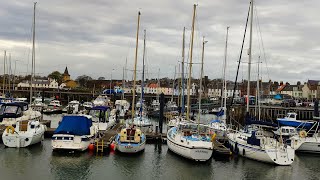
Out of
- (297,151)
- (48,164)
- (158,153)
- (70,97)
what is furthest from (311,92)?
(48,164)

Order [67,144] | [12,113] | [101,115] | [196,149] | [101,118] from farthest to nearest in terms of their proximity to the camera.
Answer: [101,115]
[101,118]
[12,113]
[67,144]
[196,149]

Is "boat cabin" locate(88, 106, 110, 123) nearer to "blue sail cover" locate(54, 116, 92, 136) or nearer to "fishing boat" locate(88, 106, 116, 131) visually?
"fishing boat" locate(88, 106, 116, 131)

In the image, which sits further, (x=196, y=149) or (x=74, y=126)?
(x=74, y=126)

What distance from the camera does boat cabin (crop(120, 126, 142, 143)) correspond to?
3266cm

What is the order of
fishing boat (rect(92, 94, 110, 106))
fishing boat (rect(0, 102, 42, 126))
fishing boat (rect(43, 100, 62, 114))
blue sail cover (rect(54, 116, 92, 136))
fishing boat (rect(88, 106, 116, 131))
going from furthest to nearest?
1. fishing boat (rect(43, 100, 62, 114))
2. fishing boat (rect(92, 94, 110, 106))
3. fishing boat (rect(88, 106, 116, 131))
4. fishing boat (rect(0, 102, 42, 126))
5. blue sail cover (rect(54, 116, 92, 136))

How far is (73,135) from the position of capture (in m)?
32.3

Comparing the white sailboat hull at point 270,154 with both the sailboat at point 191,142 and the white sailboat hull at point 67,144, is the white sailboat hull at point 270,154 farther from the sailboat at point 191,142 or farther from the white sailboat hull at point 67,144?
the white sailboat hull at point 67,144

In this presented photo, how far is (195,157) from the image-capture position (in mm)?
30469

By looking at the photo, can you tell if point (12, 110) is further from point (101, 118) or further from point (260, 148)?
point (260, 148)

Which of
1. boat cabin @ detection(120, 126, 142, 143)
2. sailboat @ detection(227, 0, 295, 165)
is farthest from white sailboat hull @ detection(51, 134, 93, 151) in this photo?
sailboat @ detection(227, 0, 295, 165)

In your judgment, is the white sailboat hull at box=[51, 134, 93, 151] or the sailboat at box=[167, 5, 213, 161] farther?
the white sailboat hull at box=[51, 134, 93, 151]

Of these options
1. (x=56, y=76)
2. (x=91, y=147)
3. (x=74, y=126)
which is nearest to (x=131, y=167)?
(x=91, y=147)

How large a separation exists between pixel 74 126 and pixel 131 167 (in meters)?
7.32

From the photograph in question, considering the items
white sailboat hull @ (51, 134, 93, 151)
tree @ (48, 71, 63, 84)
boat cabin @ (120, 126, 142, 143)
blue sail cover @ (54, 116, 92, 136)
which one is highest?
tree @ (48, 71, 63, 84)
